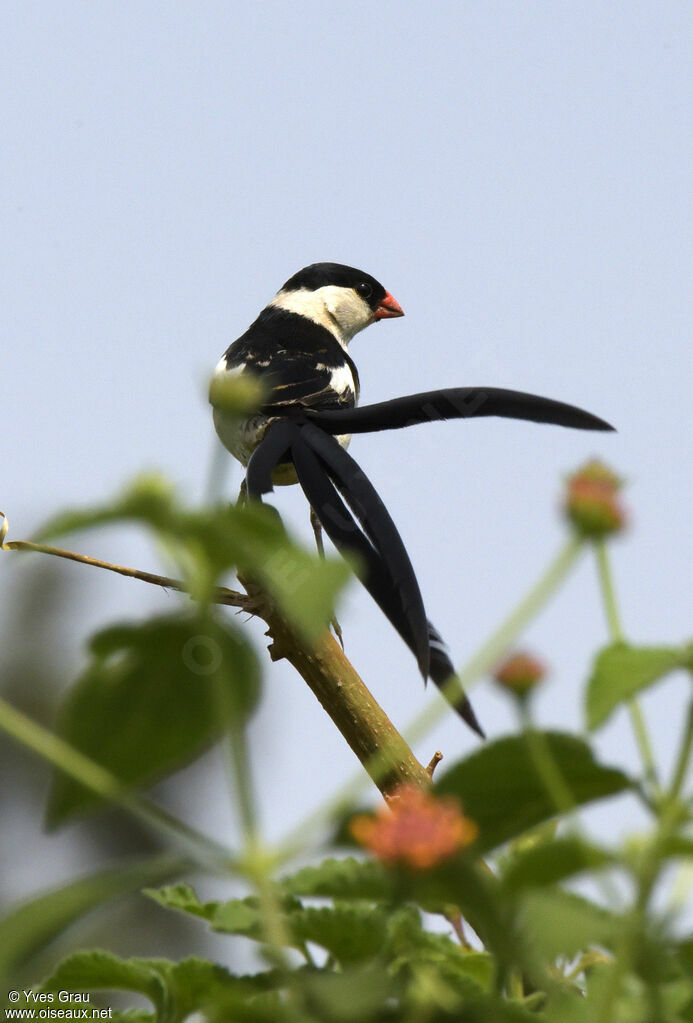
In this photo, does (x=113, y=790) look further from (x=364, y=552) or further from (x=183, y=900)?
(x=364, y=552)

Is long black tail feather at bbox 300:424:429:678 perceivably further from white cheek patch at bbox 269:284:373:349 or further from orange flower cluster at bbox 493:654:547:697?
white cheek patch at bbox 269:284:373:349

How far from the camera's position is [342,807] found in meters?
0.37

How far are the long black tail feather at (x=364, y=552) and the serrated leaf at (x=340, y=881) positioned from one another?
68 mm

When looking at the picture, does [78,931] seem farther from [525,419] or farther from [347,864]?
[525,419]

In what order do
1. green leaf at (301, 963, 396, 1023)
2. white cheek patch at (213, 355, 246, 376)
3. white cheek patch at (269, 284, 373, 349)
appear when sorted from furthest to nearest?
white cheek patch at (269, 284, 373, 349)
white cheek patch at (213, 355, 246, 376)
green leaf at (301, 963, 396, 1023)

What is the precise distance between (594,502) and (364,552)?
978mm

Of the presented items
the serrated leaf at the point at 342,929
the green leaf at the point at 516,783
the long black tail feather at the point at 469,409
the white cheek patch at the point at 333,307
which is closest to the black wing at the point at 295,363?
the white cheek patch at the point at 333,307

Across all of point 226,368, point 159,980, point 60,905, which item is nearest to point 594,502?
point 60,905

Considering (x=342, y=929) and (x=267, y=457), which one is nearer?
(x=342, y=929)

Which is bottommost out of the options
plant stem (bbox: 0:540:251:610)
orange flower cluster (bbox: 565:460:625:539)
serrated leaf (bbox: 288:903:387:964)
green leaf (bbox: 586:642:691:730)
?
serrated leaf (bbox: 288:903:387:964)

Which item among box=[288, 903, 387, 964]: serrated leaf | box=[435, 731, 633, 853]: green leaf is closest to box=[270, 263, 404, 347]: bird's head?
box=[288, 903, 387, 964]: serrated leaf

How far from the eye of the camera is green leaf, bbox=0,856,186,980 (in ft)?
1.09

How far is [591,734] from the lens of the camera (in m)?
0.36

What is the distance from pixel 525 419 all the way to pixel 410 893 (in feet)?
1.20
